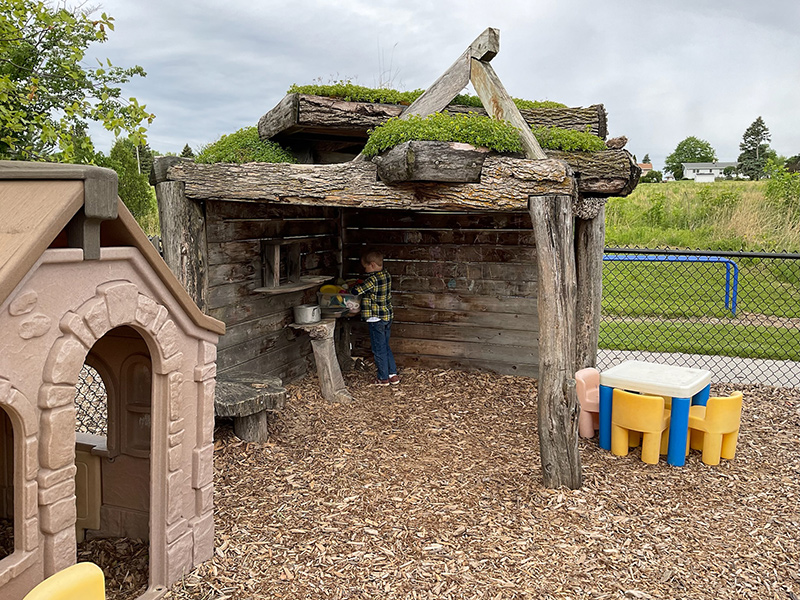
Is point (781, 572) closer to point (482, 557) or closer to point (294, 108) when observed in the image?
point (482, 557)

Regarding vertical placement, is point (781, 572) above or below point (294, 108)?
below

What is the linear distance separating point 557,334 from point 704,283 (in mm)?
10244

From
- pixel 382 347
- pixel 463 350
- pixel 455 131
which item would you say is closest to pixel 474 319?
pixel 463 350

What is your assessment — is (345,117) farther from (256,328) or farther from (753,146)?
(753,146)

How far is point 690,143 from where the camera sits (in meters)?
73.9

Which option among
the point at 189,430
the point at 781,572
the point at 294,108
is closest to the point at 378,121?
the point at 294,108

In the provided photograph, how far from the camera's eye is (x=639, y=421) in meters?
4.98

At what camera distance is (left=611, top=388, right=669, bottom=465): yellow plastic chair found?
194 inches

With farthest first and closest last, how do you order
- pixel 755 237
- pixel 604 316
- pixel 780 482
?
pixel 755 237 → pixel 604 316 → pixel 780 482

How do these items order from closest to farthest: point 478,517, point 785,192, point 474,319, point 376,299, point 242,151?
point 478,517, point 242,151, point 376,299, point 474,319, point 785,192

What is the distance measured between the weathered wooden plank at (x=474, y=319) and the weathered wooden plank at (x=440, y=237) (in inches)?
31.6

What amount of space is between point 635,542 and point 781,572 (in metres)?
0.76

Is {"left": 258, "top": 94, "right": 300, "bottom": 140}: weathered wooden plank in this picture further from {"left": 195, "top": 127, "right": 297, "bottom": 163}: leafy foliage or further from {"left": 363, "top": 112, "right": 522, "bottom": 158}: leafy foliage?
{"left": 363, "top": 112, "right": 522, "bottom": 158}: leafy foliage

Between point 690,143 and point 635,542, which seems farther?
point 690,143
